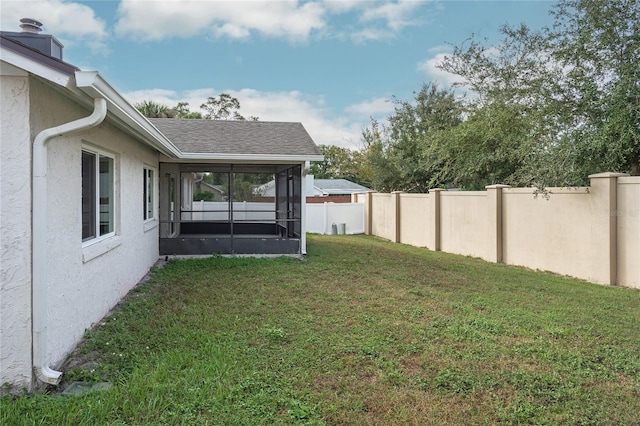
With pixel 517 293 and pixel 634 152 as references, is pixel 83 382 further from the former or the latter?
pixel 634 152

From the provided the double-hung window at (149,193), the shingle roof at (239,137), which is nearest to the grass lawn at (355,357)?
the double-hung window at (149,193)

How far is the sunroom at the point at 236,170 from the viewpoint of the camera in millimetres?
10508

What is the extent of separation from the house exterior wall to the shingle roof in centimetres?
694

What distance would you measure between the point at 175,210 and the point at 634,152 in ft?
38.6

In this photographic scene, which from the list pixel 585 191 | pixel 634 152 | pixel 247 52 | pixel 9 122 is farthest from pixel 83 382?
pixel 247 52

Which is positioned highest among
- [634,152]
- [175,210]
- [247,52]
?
[247,52]

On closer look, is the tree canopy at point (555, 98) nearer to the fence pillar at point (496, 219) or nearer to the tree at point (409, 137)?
the fence pillar at point (496, 219)

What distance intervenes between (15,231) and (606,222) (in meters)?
9.20

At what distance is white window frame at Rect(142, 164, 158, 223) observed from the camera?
908cm

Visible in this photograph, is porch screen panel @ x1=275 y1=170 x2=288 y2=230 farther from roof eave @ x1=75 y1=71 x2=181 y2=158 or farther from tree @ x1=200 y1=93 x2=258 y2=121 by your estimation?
tree @ x1=200 y1=93 x2=258 y2=121

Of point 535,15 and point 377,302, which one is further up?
point 535,15

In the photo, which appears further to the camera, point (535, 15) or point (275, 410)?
point (535, 15)

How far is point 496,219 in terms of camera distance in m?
11.1

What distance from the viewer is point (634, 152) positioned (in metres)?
8.28
